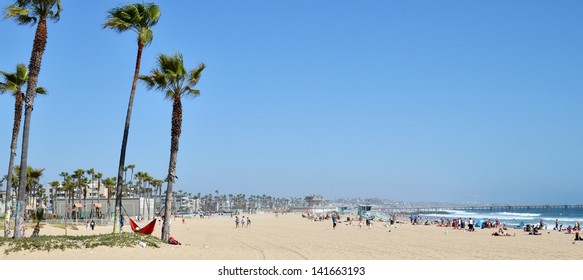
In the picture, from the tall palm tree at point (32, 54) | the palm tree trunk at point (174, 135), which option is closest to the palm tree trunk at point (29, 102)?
the tall palm tree at point (32, 54)

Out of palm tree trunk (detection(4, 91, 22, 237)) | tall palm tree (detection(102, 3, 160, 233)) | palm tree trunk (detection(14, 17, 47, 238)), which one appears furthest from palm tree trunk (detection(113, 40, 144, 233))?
palm tree trunk (detection(4, 91, 22, 237))

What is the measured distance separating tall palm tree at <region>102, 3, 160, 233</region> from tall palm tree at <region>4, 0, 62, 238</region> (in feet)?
7.17

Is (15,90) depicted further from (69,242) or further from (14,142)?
(69,242)

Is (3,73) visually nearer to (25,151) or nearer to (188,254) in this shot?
(25,151)

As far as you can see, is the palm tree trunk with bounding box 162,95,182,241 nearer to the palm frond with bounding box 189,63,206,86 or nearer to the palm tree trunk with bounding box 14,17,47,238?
the palm frond with bounding box 189,63,206,86

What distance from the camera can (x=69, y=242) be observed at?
1711 cm

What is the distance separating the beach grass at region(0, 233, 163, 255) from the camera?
53.9ft

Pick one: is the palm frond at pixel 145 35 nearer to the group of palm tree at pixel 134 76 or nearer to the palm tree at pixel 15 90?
the group of palm tree at pixel 134 76

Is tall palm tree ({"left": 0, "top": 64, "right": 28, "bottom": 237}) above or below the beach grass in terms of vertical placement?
above

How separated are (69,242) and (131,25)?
355 inches

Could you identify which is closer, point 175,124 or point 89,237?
point 89,237

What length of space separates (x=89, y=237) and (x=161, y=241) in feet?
9.35
